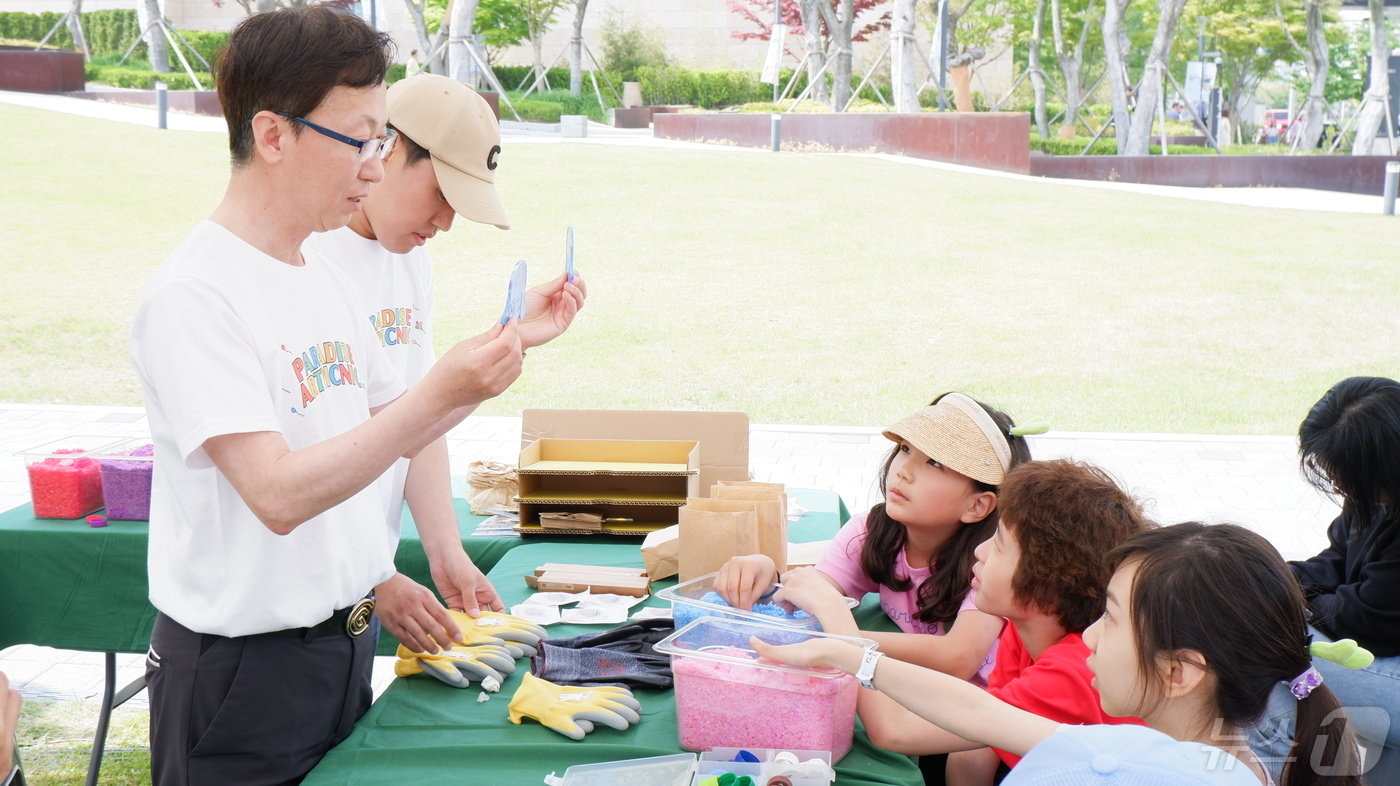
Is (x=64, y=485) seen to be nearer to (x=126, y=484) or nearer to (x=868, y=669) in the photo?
(x=126, y=484)

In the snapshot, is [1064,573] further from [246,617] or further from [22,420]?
[22,420]

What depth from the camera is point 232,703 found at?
66.7 inches

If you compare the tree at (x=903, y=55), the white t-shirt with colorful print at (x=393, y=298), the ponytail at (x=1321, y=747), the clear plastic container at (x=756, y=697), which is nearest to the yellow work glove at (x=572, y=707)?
the clear plastic container at (x=756, y=697)

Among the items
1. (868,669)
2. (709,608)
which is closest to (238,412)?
(709,608)

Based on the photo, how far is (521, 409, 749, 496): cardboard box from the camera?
3.25m

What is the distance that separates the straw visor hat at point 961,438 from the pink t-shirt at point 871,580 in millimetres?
260

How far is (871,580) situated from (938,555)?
18 cm

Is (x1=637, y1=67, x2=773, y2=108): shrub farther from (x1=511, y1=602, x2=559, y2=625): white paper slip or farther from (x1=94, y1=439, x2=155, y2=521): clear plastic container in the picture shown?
(x1=511, y1=602, x2=559, y2=625): white paper slip

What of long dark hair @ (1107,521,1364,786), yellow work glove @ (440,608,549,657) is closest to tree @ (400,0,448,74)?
yellow work glove @ (440,608,549,657)

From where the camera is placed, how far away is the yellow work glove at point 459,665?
81.2 inches

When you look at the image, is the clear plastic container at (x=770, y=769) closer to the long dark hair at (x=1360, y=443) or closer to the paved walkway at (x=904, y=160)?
the long dark hair at (x=1360, y=443)

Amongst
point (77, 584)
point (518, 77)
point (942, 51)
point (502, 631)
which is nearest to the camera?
point (502, 631)

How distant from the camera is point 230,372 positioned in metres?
1.53

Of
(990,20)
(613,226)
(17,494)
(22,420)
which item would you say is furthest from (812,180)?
(990,20)
